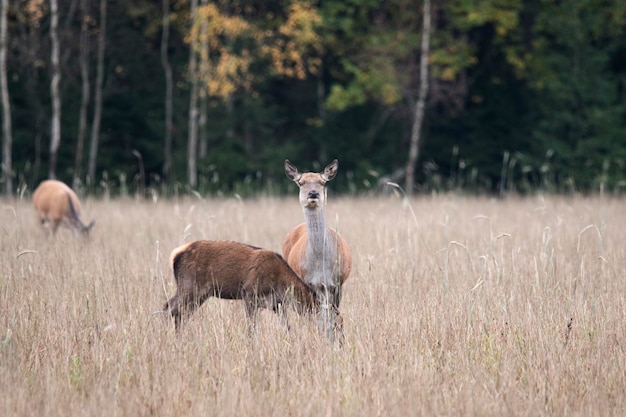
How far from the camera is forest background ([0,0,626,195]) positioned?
21969mm

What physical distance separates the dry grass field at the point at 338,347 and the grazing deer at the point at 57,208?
310 cm

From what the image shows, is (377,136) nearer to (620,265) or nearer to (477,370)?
(620,265)

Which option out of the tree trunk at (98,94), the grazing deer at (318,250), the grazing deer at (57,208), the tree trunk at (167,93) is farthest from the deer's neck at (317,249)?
the tree trunk at (167,93)

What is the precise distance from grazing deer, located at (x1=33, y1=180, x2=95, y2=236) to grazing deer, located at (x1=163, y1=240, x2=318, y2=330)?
483 centimetres

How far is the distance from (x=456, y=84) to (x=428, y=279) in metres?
17.5

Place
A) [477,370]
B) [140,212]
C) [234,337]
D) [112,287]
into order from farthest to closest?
[140,212] → [112,287] → [234,337] → [477,370]

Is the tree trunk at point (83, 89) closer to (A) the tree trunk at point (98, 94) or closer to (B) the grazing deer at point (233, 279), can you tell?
(A) the tree trunk at point (98, 94)

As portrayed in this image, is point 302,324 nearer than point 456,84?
Yes

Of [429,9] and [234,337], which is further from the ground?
[429,9]

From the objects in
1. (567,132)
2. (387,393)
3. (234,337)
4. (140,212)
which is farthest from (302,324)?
(567,132)

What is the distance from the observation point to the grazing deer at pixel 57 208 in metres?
11.8

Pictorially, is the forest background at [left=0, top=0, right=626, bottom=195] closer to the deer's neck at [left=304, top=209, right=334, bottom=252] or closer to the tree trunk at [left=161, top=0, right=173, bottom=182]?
the tree trunk at [left=161, top=0, right=173, bottom=182]

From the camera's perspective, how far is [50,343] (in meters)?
5.78

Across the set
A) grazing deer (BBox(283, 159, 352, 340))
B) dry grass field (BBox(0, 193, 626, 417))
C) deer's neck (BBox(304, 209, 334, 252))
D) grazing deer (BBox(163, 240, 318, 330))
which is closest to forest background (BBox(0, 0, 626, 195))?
dry grass field (BBox(0, 193, 626, 417))
